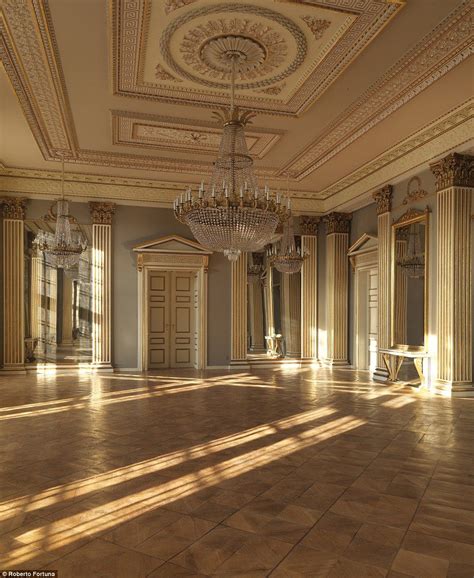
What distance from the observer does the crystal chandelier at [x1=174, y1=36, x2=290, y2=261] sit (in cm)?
512

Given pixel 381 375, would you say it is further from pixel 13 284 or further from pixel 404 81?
pixel 13 284

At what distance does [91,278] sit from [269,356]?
14.8ft

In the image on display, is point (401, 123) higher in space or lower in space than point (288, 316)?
higher

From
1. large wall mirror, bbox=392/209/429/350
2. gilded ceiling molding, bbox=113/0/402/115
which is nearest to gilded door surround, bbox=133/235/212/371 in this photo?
large wall mirror, bbox=392/209/429/350

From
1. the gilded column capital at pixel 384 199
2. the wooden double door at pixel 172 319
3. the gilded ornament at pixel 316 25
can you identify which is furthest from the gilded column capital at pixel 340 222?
the gilded ornament at pixel 316 25

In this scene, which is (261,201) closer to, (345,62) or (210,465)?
(345,62)

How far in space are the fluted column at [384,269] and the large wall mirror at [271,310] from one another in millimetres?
2675

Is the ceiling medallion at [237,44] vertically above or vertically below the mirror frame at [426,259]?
above

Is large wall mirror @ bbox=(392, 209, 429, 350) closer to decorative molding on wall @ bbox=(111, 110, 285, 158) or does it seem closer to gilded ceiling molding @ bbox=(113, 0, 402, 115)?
decorative molding on wall @ bbox=(111, 110, 285, 158)

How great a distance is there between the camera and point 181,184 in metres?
10.9

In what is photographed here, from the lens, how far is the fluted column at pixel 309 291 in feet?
38.8

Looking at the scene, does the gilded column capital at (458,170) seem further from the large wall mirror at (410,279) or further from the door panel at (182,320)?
the door panel at (182,320)

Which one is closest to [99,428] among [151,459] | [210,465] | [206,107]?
[151,459]

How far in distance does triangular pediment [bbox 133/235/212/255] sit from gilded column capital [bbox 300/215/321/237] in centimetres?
250
